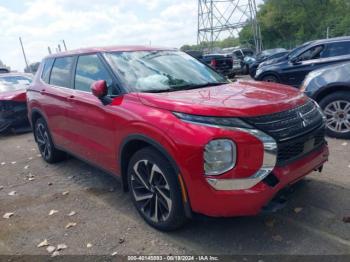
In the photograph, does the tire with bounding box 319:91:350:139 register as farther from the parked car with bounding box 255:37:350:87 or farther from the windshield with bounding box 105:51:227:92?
the parked car with bounding box 255:37:350:87

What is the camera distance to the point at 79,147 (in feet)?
16.0

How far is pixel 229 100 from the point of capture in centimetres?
340

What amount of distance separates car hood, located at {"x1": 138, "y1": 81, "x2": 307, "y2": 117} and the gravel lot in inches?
43.0

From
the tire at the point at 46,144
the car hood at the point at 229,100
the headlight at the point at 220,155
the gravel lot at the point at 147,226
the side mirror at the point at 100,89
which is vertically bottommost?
the gravel lot at the point at 147,226

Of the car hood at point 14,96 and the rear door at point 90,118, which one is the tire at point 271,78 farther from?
the rear door at point 90,118

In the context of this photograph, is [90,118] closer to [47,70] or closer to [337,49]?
[47,70]

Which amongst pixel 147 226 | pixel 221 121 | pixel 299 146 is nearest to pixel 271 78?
pixel 299 146

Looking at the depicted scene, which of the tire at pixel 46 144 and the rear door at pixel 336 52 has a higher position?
the rear door at pixel 336 52

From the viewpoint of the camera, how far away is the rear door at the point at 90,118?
13.6 ft

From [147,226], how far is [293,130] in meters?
1.74

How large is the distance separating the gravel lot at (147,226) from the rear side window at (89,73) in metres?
1.39

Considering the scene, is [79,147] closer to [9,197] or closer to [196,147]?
[9,197]

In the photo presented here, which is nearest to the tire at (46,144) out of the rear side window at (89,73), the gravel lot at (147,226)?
the gravel lot at (147,226)

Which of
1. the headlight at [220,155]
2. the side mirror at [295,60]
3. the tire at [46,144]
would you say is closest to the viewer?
the headlight at [220,155]
